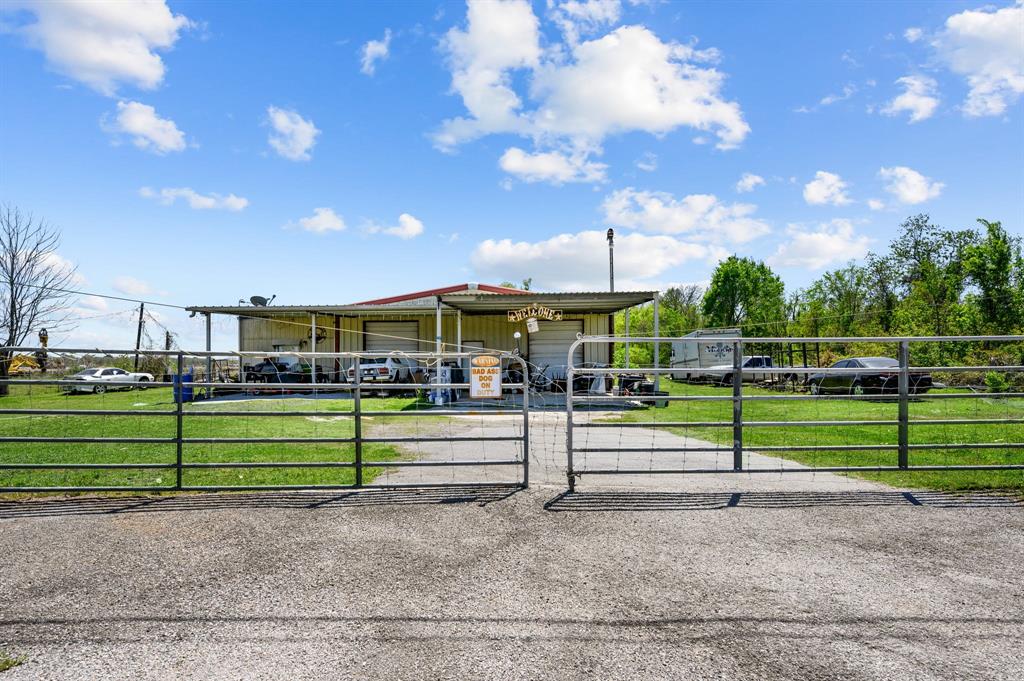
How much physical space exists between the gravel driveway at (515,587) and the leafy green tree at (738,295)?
52.5 metres

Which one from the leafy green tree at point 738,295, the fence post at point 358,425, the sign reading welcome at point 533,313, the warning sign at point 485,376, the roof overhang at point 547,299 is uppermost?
the leafy green tree at point 738,295

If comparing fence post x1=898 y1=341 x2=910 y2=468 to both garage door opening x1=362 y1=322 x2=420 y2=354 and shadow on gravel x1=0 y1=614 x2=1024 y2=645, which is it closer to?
shadow on gravel x1=0 y1=614 x2=1024 y2=645

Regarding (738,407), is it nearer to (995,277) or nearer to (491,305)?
(491,305)

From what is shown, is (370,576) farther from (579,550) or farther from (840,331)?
(840,331)

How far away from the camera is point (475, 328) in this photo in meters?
27.4

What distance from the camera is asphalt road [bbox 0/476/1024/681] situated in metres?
3.18

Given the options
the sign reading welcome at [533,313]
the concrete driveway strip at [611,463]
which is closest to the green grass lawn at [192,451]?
the concrete driveway strip at [611,463]

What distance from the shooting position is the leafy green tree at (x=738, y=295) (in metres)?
55.5

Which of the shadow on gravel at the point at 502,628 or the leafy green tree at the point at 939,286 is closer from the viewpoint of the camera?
the shadow on gravel at the point at 502,628

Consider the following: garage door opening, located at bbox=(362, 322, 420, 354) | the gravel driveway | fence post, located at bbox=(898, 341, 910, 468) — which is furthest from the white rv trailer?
the gravel driveway

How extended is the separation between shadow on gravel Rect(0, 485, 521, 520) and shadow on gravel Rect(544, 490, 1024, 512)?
2.88ft

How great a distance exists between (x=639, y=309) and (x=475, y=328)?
111ft

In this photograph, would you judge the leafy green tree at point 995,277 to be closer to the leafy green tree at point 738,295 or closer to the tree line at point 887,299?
the tree line at point 887,299

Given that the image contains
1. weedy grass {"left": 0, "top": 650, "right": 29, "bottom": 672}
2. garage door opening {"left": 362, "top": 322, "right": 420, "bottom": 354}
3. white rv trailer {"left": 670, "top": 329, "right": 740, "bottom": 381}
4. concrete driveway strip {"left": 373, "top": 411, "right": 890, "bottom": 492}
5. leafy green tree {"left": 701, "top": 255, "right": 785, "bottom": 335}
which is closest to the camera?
weedy grass {"left": 0, "top": 650, "right": 29, "bottom": 672}
